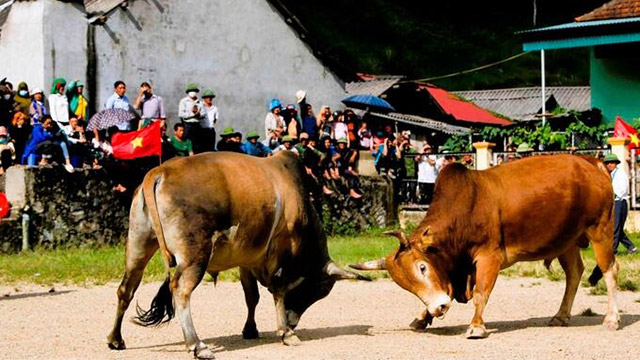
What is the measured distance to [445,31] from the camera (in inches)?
2376

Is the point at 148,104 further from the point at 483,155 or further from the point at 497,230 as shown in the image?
the point at 497,230

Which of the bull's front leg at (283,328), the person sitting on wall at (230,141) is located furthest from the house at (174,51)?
the bull's front leg at (283,328)

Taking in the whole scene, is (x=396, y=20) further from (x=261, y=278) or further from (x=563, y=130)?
(x=261, y=278)

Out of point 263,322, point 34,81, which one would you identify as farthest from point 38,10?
point 263,322

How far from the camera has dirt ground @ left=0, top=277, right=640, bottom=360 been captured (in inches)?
445

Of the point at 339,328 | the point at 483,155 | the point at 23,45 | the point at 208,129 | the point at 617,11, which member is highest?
the point at 617,11

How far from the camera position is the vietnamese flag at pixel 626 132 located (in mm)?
26047

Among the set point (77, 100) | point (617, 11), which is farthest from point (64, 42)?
point (617, 11)

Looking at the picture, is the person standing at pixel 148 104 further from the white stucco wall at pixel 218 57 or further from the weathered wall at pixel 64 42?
the weathered wall at pixel 64 42

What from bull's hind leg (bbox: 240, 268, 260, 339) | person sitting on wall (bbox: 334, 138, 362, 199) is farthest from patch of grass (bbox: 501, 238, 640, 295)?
person sitting on wall (bbox: 334, 138, 362, 199)

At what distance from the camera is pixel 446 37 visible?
196 ft

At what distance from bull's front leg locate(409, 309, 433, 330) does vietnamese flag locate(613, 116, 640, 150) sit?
14.1m

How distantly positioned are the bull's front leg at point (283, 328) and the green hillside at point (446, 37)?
4105 centimetres

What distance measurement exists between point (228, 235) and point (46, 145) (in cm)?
1025
